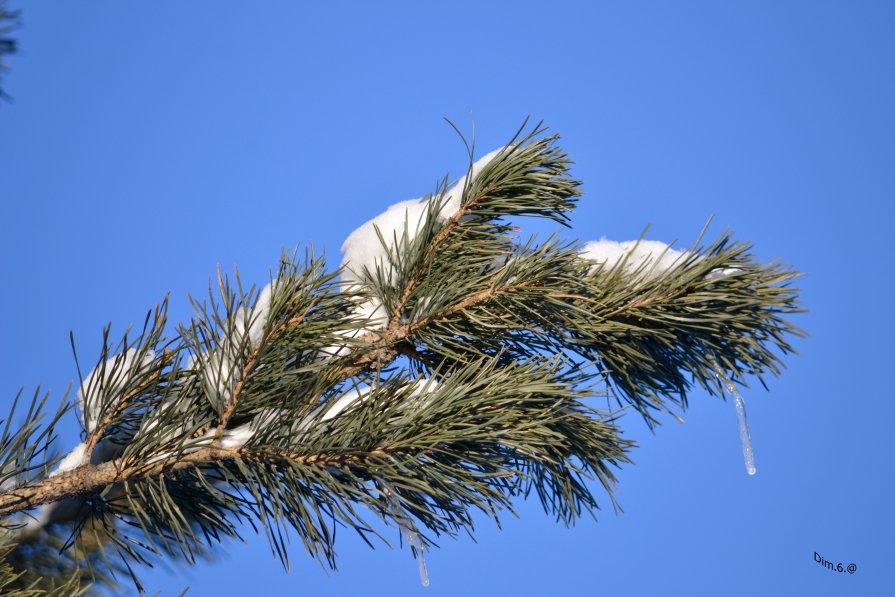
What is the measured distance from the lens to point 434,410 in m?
1.05

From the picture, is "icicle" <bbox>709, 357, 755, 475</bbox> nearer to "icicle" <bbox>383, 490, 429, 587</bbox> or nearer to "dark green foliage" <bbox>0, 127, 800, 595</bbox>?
"dark green foliage" <bbox>0, 127, 800, 595</bbox>

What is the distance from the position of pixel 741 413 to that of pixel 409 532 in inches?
23.5

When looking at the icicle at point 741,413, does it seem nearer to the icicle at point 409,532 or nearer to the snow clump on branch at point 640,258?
the snow clump on branch at point 640,258

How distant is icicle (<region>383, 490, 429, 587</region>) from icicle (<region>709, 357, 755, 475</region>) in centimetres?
→ 54

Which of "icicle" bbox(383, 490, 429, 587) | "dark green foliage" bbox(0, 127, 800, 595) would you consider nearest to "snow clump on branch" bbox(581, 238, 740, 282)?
"dark green foliage" bbox(0, 127, 800, 595)

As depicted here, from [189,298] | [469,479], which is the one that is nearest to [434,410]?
[469,479]

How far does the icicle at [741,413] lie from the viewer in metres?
1.36

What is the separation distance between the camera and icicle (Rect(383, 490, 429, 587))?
108cm

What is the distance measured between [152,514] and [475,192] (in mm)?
653

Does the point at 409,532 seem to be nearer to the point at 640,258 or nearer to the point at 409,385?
the point at 409,385

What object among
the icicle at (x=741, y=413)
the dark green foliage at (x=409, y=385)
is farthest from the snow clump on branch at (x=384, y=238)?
the icicle at (x=741, y=413)

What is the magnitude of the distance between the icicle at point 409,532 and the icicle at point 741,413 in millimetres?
537

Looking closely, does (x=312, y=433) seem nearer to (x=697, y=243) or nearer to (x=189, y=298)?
(x=189, y=298)

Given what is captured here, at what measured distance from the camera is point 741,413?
140 cm
